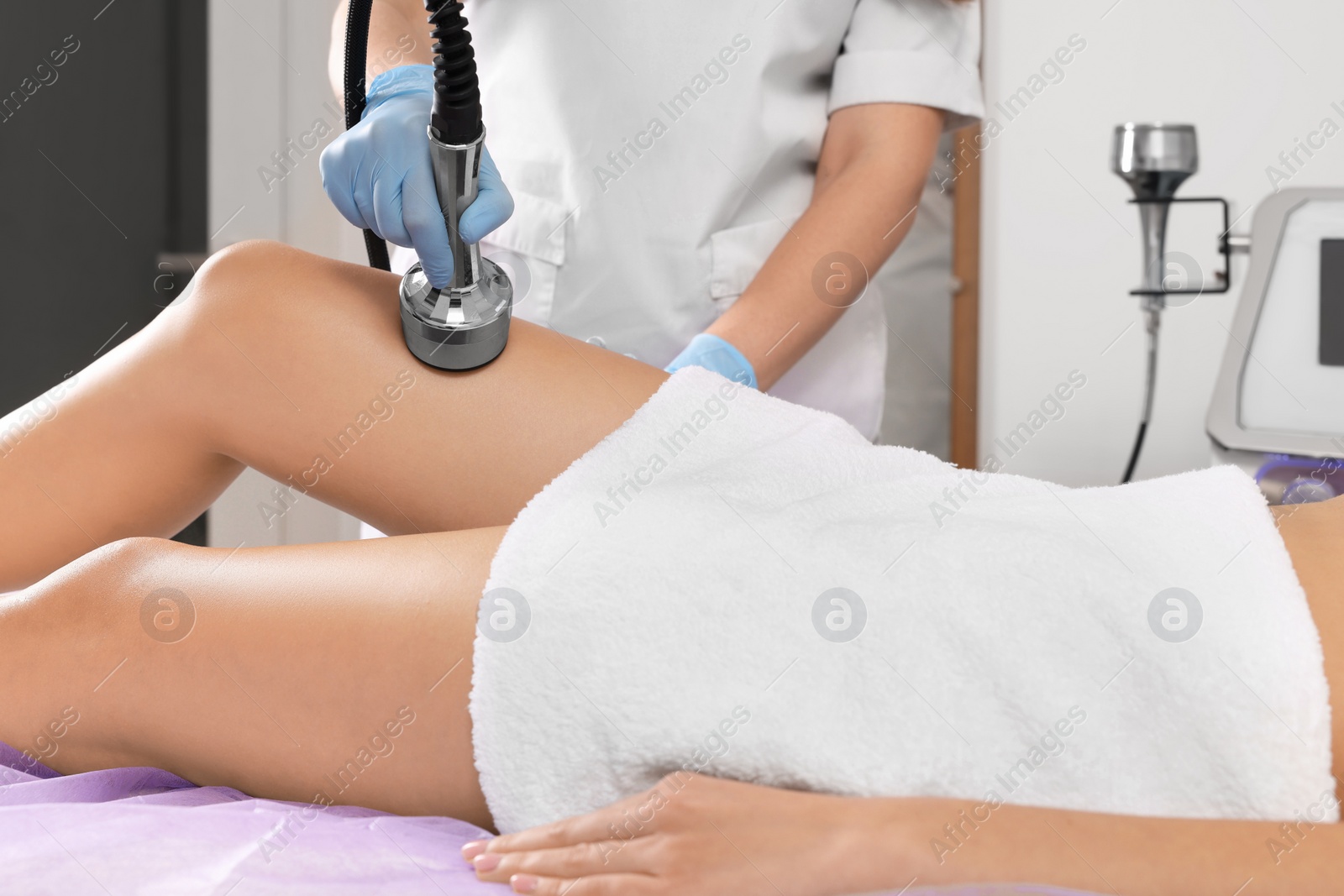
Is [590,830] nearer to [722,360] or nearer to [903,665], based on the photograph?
[903,665]

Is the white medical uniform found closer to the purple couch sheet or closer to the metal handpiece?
the metal handpiece

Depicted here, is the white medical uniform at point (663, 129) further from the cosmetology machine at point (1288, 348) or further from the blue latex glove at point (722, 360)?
the cosmetology machine at point (1288, 348)

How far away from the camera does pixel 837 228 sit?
109cm

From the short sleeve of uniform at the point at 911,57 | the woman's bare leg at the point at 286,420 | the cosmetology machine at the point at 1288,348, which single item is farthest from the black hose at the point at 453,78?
the cosmetology machine at the point at 1288,348

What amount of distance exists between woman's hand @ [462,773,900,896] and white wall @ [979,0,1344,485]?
4.20 ft

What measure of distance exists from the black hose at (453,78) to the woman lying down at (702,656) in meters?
0.16

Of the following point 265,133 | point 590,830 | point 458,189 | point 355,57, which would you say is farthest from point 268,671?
point 265,133

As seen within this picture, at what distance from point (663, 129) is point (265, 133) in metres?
1.03

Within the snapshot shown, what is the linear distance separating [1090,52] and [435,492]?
137cm

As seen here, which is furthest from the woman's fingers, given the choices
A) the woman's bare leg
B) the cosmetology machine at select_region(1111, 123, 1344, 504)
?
the cosmetology machine at select_region(1111, 123, 1344, 504)

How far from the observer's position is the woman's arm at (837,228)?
1.05 meters

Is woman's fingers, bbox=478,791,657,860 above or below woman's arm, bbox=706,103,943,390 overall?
below

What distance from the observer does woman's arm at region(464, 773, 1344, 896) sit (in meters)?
0.52

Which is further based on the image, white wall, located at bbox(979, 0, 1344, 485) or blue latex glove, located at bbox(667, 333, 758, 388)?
white wall, located at bbox(979, 0, 1344, 485)
